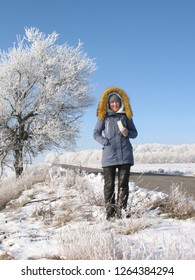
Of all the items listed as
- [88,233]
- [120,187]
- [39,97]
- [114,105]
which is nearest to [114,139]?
[114,105]

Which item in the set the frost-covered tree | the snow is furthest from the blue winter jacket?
the frost-covered tree

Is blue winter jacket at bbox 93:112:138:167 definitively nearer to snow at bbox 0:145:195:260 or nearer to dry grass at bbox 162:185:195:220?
snow at bbox 0:145:195:260

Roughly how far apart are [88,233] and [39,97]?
17.2 meters

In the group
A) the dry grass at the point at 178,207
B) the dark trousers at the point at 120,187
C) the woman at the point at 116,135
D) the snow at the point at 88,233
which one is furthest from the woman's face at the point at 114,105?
the dry grass at the point at 178,207

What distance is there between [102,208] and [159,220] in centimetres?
137

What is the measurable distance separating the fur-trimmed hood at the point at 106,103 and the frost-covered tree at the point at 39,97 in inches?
543

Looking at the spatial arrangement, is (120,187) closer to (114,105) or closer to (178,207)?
(178,207)

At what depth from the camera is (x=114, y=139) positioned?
22.2 feet

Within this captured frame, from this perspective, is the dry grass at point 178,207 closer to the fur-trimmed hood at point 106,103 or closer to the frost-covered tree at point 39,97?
the fur-trimmed hood at point 106,103

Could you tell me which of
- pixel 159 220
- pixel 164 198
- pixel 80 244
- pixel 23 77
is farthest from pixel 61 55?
pixel 80 244

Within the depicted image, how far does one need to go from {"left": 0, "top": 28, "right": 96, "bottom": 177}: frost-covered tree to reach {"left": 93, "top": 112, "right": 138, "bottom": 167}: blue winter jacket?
13783mm

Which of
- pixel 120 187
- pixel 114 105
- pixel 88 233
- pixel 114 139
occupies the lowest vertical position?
pixel 88 233

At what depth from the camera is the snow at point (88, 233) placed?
170 inches
